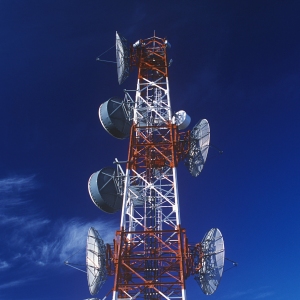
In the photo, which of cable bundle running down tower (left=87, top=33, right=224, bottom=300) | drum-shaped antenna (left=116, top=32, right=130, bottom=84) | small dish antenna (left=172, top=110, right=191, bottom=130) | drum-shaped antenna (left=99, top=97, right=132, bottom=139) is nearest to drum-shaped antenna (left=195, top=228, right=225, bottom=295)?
cable bundle running down tower (left=87, top=33, right=224, bottom=300)

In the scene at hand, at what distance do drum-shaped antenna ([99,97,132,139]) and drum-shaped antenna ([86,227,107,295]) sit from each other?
36.1 ft

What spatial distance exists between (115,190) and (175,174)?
6.00 metres

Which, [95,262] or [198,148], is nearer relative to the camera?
[95,262]

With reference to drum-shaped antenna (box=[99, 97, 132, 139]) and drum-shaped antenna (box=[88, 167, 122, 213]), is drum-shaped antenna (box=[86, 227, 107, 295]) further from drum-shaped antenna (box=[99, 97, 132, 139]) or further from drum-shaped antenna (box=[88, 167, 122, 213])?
drum-shaped antenna (box=[99, 97, 132, 139])

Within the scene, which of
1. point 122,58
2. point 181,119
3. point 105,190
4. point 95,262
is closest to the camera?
point 95,262

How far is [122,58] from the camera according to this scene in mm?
42469

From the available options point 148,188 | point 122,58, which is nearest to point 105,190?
point 148,188

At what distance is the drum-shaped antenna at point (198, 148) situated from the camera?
3597 cm

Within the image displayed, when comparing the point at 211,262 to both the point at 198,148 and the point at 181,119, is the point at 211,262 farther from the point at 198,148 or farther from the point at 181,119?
the point at 181,119

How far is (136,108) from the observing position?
3931 cm

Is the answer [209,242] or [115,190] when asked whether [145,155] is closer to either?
[115,190]

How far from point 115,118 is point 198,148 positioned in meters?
9.06

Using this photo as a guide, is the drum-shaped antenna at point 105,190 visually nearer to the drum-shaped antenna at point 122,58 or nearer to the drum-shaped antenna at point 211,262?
the drum-shaped antenna at point 211,262

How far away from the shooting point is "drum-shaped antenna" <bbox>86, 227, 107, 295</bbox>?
103 feet
